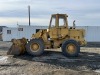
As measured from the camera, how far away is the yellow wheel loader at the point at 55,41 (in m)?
22.8

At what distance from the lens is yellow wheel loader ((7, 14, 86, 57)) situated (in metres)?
22.8

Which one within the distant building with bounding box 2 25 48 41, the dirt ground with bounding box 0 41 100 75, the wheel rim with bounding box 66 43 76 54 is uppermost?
the distant building with bounding box 2 25 48 41

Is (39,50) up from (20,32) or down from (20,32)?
down

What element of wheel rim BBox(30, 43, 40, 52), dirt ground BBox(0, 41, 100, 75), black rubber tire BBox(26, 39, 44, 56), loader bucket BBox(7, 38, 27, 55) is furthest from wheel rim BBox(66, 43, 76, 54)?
loader bucket BBox(7, 38, 27, 55)

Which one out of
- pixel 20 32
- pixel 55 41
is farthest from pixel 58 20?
pixel 20 32

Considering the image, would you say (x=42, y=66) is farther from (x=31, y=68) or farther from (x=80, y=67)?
(x=80, y=67)

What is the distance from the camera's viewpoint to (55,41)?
23.7 metres

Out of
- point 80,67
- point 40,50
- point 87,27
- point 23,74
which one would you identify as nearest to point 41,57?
point 40,50

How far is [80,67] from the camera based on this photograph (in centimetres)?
1808

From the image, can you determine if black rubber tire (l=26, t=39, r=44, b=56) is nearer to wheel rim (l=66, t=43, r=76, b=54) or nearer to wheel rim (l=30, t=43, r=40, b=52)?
wheel rim (l=30, t=43, r=40, b=52)

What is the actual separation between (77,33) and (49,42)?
220 centimetres

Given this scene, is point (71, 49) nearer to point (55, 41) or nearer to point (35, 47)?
point (55, 41)

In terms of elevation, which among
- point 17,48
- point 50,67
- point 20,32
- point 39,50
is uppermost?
point 20,32

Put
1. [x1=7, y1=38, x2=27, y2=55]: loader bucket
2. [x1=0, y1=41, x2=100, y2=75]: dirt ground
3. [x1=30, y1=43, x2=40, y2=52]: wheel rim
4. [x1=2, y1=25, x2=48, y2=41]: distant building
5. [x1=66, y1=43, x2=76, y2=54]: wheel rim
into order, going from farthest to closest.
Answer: [x1=2, y1=25, x2=48, y2=41]: distant building, [x1=30, y1=43, x2=40, y2=52]: wheel rim, [x1=66, y1=43, x2=76, y2=54]: wheel rim, [x1=7, y1=38, x2=27, y2=55]: loader bucket, [x1=0, y1=41, x2=100, y2=75]: dirt ground
